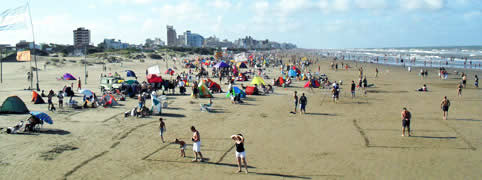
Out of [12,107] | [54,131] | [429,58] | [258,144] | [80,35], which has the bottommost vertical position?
[258,144]

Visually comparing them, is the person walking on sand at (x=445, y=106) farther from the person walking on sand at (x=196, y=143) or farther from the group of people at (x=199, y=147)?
the person walking on sand at (x=196, y=143)

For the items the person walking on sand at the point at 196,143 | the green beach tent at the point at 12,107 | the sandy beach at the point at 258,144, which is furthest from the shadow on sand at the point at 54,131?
the person walking on sand at the point at 196,143

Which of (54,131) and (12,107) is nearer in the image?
(54,131)

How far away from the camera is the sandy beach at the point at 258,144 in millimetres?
→ 8547

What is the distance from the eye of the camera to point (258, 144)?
11.0m

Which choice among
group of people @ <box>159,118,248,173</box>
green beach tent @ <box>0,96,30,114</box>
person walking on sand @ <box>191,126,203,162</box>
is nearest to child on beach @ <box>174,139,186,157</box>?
group of people @ <box>159,118,248,173</box>

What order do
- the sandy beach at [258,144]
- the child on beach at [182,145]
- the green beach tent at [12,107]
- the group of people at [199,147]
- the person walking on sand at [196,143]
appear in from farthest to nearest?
the green beach tent at [12,107] → the child on beach at [182,145] → the person walking on sand at [196,143] → the sandy beach at [258,144] → the group of people at [199,147]

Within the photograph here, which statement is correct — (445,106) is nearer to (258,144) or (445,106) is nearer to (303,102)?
(303,102)

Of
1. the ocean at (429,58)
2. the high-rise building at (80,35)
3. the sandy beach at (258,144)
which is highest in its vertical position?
the high-rise building at (80,35)

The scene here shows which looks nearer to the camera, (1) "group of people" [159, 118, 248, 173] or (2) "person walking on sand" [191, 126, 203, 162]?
(1) "group of people" [159, 118, 248, 173]

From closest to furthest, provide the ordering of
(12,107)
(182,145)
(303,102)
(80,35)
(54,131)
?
(182,145), (54,131), (12,107), (303,102), (80,35)

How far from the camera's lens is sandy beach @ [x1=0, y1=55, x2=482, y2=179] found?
28.0 ft

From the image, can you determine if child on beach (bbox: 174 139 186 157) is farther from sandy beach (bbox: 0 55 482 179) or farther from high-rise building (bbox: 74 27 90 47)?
high-rise building (bbox: 74 27 90 47)

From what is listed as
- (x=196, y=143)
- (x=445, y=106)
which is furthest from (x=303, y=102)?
(x=196, y=143)
